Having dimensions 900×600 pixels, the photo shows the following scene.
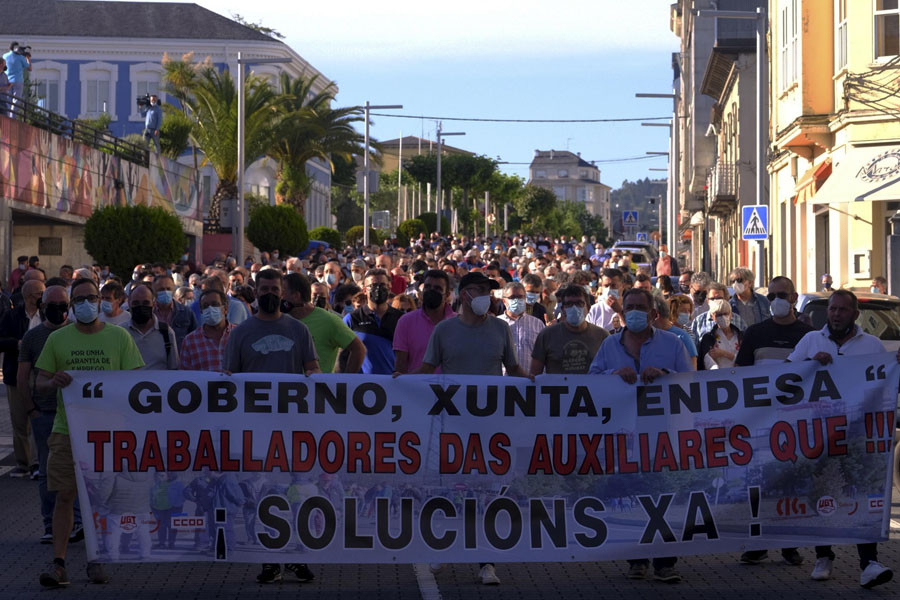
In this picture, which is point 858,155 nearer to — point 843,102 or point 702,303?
point 843,102

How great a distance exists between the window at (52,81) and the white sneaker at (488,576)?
76.4 meters

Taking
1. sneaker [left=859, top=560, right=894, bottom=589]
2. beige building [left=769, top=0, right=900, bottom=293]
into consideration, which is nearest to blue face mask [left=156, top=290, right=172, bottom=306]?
sneaker [left=859, top=560, right=894, bottom=589]

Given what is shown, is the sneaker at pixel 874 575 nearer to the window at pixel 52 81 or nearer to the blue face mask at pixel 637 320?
the blue face mask at pixel 637 320

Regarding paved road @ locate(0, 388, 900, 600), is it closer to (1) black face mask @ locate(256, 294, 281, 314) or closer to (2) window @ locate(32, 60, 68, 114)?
(1) black face mask @ locate(256, 294, 281, 314)

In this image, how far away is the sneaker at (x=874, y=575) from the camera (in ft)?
26.0

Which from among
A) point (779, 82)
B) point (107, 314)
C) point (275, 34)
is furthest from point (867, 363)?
point (275, 34)

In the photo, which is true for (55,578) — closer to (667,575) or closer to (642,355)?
(667,575)

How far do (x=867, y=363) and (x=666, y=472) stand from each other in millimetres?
1336

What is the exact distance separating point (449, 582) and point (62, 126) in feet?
104

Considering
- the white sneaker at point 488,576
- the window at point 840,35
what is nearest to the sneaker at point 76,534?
the white sneaker at point 488,576

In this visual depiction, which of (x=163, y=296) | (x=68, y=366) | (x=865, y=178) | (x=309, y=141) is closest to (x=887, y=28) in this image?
(x=865, y=178)

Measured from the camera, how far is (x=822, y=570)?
8281 millimetres

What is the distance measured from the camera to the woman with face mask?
11945 millimetres

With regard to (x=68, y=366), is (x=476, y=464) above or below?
below
